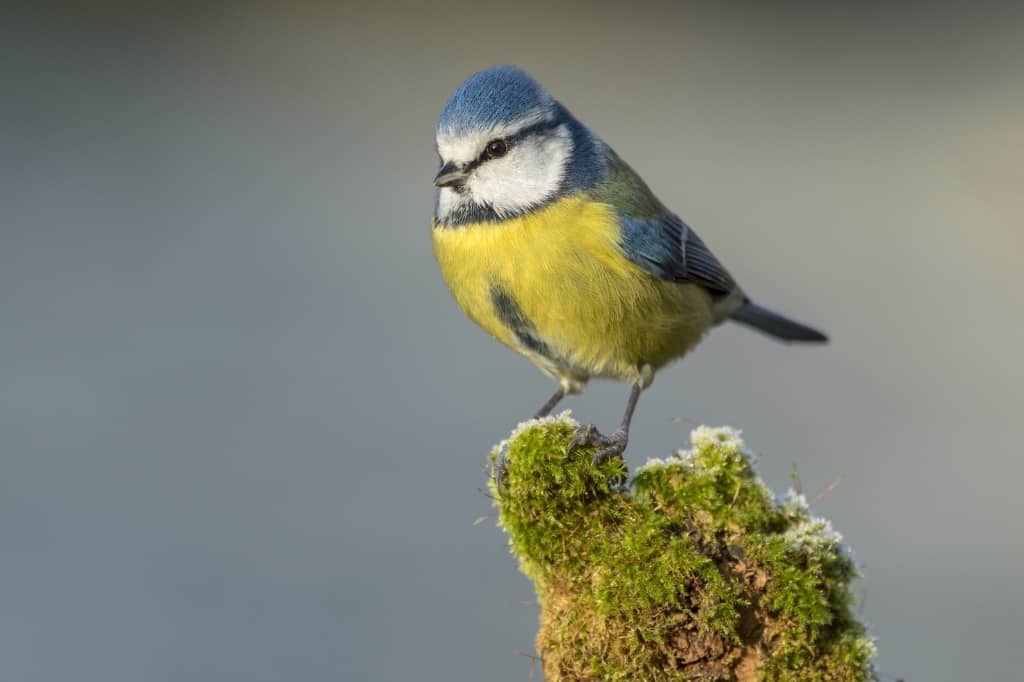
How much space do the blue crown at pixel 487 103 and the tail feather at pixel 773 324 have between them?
1.27 metres

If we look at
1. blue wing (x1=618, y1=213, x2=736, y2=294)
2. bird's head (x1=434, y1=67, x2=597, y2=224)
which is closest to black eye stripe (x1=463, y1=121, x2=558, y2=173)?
bird's head (x1=434, y1=67, x2=597, y2=224)

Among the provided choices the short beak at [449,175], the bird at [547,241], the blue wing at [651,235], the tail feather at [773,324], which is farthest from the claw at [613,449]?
the tail feather at [773,324]

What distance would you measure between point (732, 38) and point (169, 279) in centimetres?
421

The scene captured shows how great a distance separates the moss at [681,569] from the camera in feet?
6.35

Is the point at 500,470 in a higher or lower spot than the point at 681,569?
higher

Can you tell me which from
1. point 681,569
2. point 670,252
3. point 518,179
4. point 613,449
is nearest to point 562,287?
point 518,179

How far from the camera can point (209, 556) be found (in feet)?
15.9

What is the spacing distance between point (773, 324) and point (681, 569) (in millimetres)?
2152

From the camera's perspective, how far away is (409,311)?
671cm

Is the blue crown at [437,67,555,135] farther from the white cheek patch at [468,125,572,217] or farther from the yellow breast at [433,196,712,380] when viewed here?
the yellow breast at [433,196,712,380]

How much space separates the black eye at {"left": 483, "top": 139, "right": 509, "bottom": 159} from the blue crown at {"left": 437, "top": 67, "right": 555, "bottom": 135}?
0.05m

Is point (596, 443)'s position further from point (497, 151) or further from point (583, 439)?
point (497, 151)

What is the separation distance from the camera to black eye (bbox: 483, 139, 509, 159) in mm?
2857

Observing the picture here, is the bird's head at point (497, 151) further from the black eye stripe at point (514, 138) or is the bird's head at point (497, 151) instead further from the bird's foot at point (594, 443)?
the bird's foot at point (594, 443)
